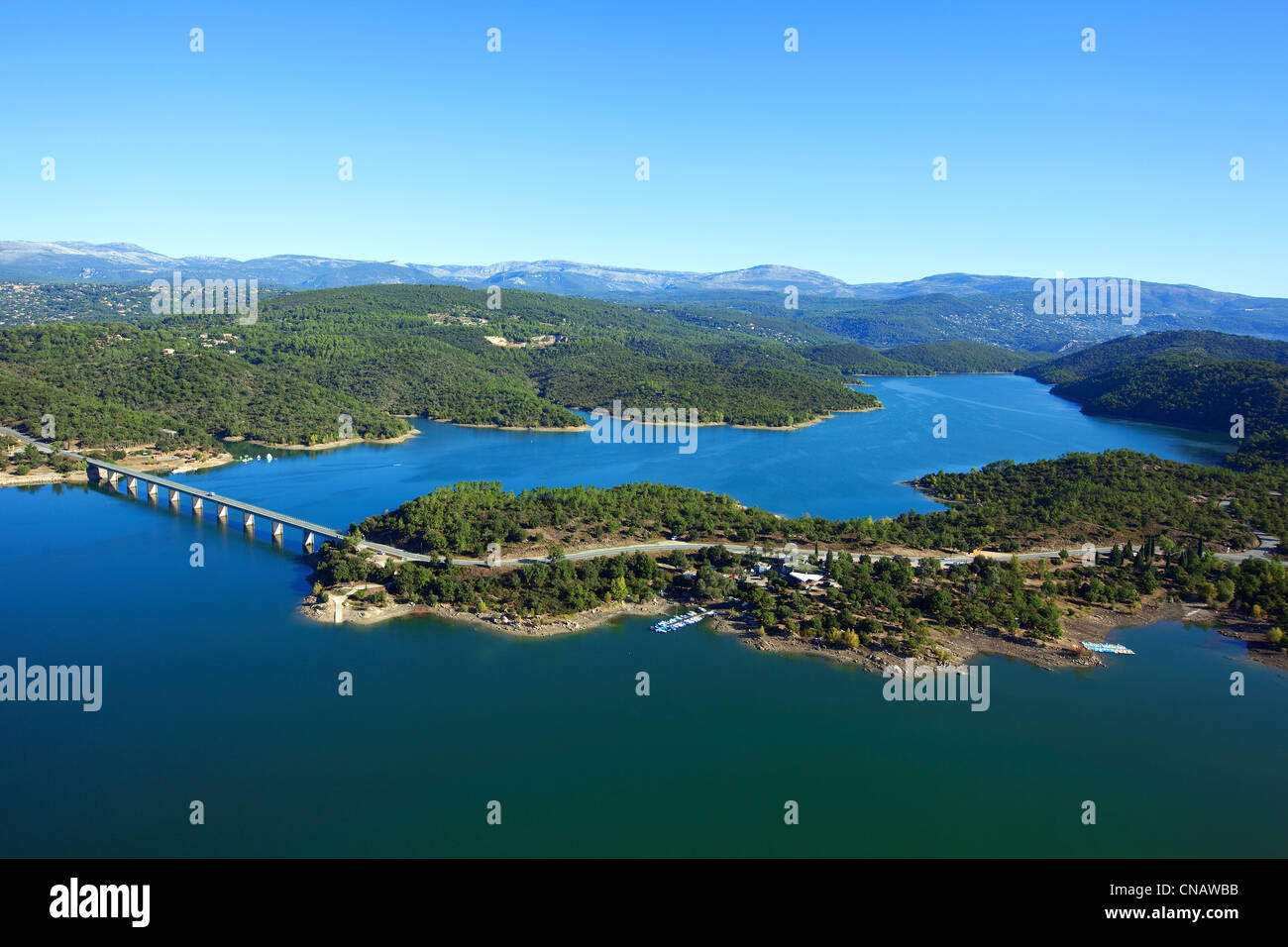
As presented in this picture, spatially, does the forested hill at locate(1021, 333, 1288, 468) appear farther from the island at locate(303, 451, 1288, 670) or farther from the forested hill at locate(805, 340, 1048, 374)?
the island at locate(303, 451, 1288, 670)

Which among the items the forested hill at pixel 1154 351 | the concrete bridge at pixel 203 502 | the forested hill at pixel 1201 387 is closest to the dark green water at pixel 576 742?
the concrete bridge at pixel 203 502

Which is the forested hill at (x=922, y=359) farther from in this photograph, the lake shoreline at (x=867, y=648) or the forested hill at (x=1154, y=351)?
the lake shoreline at (x=867, y=648)

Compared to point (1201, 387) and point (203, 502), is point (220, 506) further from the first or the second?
point (1201, 387)

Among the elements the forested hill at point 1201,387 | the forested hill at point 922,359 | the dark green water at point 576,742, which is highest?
the forested hill at point 922,359

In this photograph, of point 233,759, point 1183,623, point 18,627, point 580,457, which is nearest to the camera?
point 233,759

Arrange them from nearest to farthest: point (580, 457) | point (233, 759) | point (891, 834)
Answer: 1. point (891, 834)
2. point (233, 759)
3. point (580, 457)

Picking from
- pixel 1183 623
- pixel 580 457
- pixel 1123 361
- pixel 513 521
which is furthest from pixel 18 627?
pixel 1123 361
